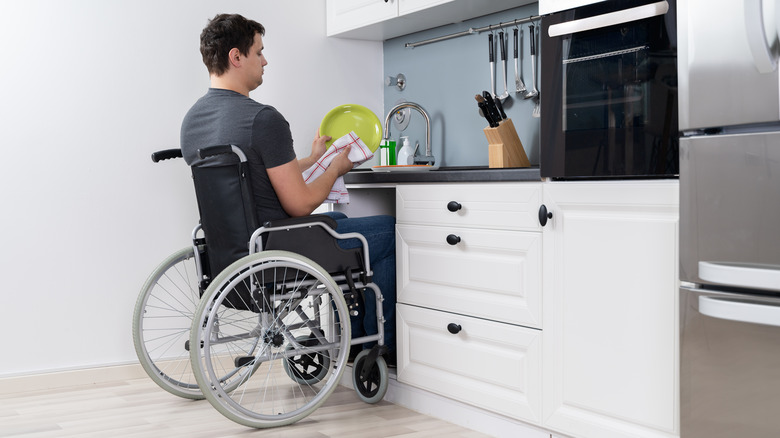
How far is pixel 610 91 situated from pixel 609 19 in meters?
0.18

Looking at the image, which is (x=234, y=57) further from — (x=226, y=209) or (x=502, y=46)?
(x=502, y=46)

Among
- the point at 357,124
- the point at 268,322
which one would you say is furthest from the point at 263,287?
the point at 357,124

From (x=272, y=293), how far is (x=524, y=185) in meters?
0.84

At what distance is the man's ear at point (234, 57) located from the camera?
2.62m

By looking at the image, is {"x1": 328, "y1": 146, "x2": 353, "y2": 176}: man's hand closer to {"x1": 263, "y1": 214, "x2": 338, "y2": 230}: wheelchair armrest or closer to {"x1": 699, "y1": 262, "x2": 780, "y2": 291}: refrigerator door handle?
{"x1": 263, "y1": 214, "x2": 338, "y2": 230}: wheelchair armrest

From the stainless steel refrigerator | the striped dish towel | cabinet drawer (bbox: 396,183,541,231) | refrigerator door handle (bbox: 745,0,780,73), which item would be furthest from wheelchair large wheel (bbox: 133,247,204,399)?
refrigerator door handle (bbox: 745,0,780,73)

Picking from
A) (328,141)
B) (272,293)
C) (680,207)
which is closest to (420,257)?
(272,293)

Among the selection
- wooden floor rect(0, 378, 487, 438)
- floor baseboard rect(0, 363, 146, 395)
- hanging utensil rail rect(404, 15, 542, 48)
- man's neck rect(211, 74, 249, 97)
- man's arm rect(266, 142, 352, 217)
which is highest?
hanging utensil rail rect(404, 15, 542, 48)

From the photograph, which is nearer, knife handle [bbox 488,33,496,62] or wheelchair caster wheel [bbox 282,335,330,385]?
wheelchair caster wheel [bbox 282,335,330,385]

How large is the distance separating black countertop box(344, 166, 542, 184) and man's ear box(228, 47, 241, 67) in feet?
2.00

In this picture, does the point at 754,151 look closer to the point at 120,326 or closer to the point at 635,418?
the point at 635,418

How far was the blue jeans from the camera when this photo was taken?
2717 mm

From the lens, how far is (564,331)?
84.2 inches

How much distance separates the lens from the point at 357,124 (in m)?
3.51
